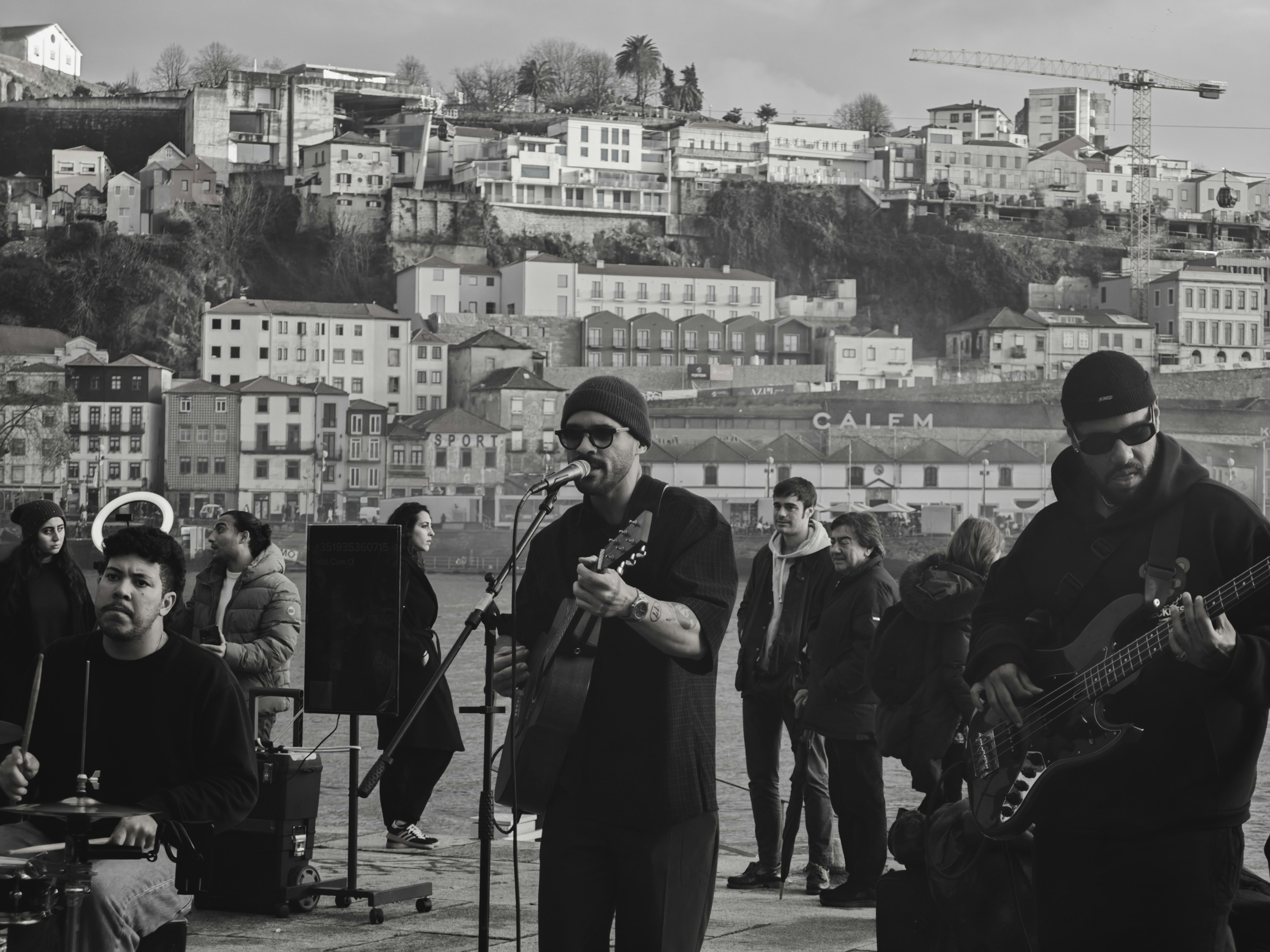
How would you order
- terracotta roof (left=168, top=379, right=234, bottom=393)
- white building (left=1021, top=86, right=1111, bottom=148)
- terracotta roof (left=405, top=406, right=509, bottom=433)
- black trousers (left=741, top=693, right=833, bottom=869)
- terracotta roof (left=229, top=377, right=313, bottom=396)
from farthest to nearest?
white building (left=1021, top=86, right=1111, bottom=148) → terracotta roof (left=229, top=377, right=313, bottom=396) → terracotta roof (left=168, top=379, right=234, bottom=393) → terracotta roof (left=405, top=406, right=509, bottom=433) → black trousers (left=741, top=693, right=833, bottom=869)

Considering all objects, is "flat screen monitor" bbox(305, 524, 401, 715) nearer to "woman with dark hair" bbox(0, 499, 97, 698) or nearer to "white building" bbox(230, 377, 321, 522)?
"woman with dark hair" bbox(0, 499, 97, 698)

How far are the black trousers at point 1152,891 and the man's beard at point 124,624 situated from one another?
175cm

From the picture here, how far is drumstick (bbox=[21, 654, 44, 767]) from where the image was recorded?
3.12m

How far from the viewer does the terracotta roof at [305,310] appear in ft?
254

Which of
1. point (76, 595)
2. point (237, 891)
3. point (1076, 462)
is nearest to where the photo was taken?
point (1076, 462)

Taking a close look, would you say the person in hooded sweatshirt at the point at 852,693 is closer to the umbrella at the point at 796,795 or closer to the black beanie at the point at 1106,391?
the umbrella at the point at 796,795

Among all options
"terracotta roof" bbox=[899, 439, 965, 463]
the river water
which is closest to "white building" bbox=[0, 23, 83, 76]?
"terracotta roof" bbox=[899, 439, 965, 463]

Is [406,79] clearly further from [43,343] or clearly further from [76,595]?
[76,595]

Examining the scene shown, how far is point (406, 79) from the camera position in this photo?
108 metres

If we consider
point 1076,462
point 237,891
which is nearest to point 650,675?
point 1076,462

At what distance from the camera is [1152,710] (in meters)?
2.63

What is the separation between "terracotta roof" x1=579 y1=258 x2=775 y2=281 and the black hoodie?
8115cm

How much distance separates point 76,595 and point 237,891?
1222mm

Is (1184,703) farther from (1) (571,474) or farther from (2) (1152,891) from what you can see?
(1) (571,474)
